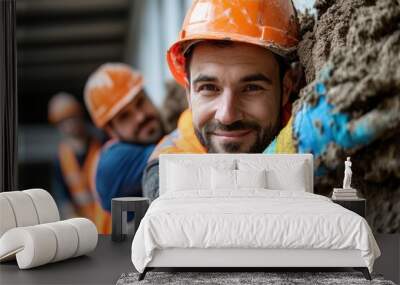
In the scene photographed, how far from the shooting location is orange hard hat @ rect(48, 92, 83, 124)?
5941mm

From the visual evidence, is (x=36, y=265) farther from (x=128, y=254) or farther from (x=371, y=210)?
(x=371, y=210)

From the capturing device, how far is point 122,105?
19.2 feet

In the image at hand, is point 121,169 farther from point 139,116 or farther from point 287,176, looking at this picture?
point 287,176

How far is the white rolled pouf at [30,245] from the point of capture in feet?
14.1

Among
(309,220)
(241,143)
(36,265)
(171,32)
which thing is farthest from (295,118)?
(36,265)

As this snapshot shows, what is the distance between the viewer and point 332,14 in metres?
5.61

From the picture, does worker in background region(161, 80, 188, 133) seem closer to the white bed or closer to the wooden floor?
the wooden floor

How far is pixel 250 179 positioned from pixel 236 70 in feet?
3.44

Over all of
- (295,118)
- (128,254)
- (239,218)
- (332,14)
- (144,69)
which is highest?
(332,14)

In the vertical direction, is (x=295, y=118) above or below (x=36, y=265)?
above

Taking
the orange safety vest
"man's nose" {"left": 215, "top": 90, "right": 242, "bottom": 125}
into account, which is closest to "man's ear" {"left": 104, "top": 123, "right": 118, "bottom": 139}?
the orange safety vest

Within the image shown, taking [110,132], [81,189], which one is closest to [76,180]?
[81,189]

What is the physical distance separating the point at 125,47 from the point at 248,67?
1.18 meters

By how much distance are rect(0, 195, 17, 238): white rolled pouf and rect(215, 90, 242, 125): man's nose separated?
2.03 metres
